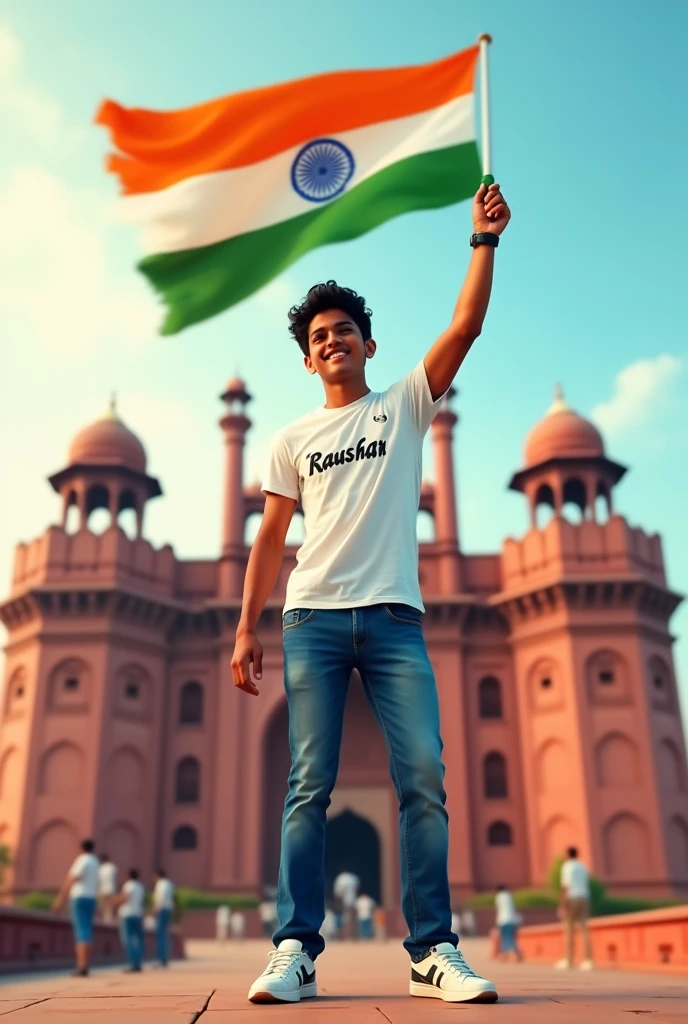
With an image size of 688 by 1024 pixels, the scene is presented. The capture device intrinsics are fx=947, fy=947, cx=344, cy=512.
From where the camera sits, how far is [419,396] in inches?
132

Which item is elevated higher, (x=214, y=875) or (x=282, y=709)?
(x=282, y=709)

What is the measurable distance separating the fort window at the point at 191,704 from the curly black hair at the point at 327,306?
2218 cm

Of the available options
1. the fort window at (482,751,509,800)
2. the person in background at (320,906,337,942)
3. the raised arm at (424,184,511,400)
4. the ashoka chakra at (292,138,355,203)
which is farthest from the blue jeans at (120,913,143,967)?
the fort window at (482,751,509,800)

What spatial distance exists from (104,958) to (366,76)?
1133 cm

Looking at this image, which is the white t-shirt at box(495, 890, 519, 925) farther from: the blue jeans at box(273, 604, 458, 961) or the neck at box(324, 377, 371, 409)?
the neck at box(324, 377, 371, 409)

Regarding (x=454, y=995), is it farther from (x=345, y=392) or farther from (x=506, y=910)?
(x=506, y=910)

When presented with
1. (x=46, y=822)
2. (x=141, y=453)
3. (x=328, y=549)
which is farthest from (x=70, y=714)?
(x=328, y=549)

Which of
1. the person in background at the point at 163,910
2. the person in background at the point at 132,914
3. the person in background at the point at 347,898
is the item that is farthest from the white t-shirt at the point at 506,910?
the person in background at the point at 347,898

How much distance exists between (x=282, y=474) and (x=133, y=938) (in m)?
8.67

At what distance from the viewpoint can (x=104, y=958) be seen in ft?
41.7

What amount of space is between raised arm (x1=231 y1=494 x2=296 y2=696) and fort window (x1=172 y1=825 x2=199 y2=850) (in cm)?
2158

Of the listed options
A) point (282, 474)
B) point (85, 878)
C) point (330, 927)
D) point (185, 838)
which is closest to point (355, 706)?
point (185, 838)

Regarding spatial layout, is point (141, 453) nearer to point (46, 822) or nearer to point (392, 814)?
point (46, 822)

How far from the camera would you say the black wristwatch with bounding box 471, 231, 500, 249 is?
10.9ft
